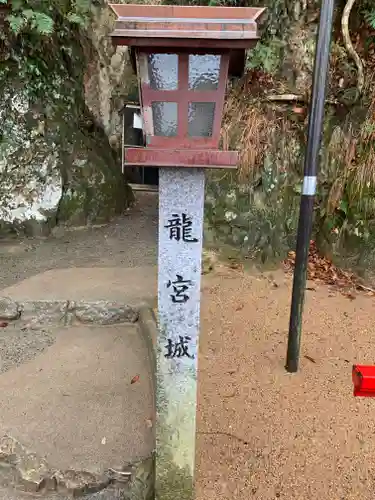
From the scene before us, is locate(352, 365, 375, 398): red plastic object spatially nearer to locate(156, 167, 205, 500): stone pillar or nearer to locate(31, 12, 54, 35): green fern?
locate(156, 167, 205, 500): stone pillar

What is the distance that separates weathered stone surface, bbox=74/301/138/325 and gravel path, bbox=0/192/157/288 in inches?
44.4

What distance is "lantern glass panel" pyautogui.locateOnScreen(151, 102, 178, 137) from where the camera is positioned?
1958 millimetres

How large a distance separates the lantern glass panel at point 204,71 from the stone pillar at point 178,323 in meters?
0.38

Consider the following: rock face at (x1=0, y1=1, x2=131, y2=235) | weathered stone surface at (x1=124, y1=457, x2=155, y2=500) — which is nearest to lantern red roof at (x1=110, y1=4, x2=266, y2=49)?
weathered stone surface at (x1=124, y1=457, x2=155, y2=500)

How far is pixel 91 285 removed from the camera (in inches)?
209

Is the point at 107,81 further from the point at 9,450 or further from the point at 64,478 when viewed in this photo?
the point at 64,478

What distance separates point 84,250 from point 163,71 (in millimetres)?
4922

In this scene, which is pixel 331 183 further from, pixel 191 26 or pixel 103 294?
pixel 191 26

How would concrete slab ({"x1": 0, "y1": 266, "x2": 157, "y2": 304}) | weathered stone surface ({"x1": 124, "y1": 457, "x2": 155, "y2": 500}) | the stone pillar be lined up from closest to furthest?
the stone pillar → weathered stone surface ({"x1": 124, "y1": 457, "x2": 155, "y2": 500}) → concrete slab ({"x1": 0, "y1": 266, "x2": 157, "y2": 304})

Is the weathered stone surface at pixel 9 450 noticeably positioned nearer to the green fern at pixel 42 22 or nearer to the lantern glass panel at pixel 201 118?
the lantern glass panel at pixel 201 118

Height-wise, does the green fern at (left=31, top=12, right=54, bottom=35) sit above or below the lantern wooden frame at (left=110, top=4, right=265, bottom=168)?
above

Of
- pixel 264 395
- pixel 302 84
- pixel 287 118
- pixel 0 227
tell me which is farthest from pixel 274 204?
pixel 0 227

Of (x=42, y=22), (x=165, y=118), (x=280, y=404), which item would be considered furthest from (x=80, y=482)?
(x=42, y=22)

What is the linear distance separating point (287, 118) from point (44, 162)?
3.84 metres
